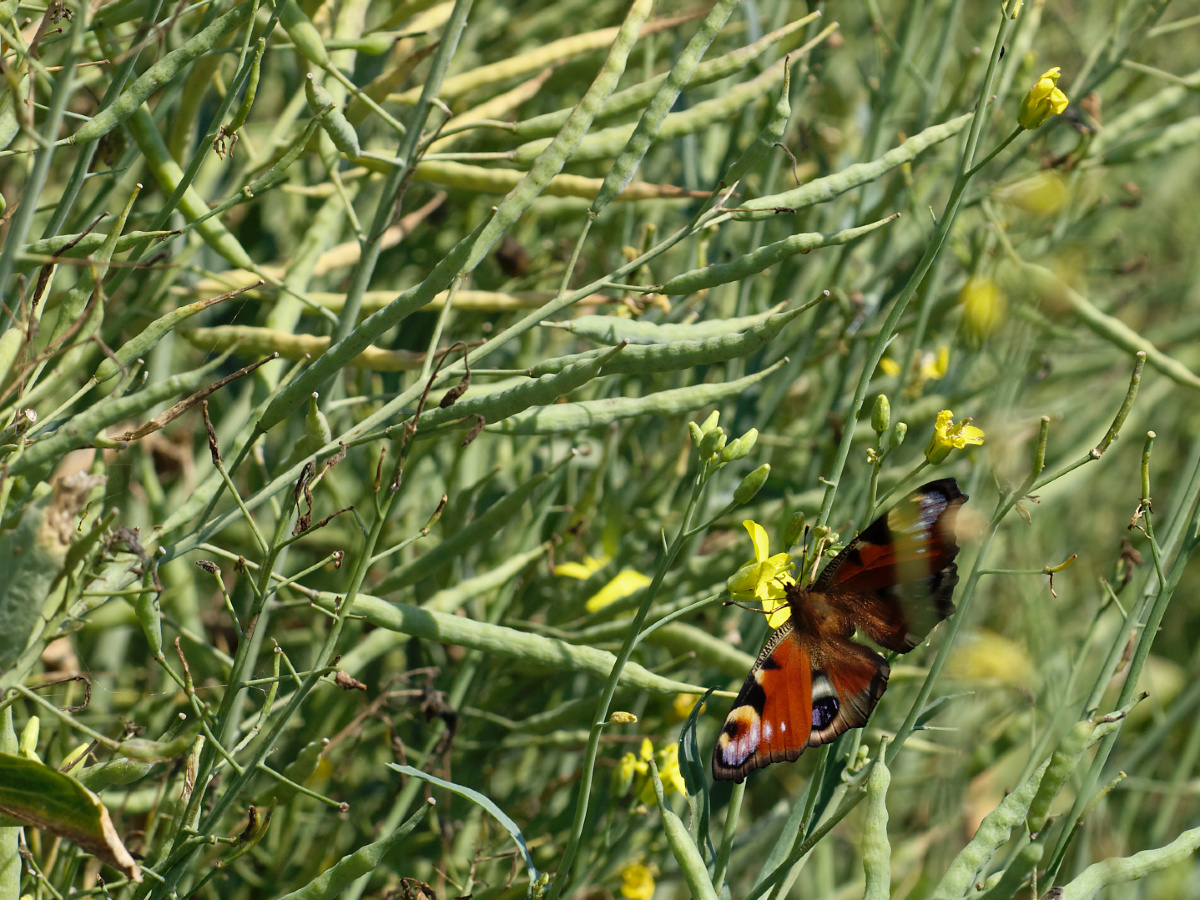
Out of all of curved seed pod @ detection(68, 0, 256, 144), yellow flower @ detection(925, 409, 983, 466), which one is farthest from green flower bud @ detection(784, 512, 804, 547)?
curved seed pod @ detection(68, 0, 256, 144)

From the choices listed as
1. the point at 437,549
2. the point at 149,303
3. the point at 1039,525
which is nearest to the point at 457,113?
the point at 149,303

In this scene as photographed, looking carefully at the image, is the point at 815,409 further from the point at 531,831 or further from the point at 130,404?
the point at 130,404

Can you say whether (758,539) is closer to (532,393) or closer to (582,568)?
(532,393)

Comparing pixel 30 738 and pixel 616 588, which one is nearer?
pixel 30 738

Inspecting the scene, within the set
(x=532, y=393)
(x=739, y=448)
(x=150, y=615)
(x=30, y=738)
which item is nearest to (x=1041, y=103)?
(x=739, y=448)

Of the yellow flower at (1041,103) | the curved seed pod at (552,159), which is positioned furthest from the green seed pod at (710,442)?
the yellow flower at (1041,103)

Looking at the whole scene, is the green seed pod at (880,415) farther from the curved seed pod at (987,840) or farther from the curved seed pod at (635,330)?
the curved seed pod at (987,840)

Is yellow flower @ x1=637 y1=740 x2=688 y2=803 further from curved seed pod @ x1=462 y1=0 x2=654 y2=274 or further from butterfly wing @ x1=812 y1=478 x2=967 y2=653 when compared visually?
curved seed pod @ x1=462 y1=0 x2=654 y2=274

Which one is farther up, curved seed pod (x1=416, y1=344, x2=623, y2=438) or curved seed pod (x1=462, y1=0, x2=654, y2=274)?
curved seed pod (x1=462, y1=0, x2=654, y2=274)
